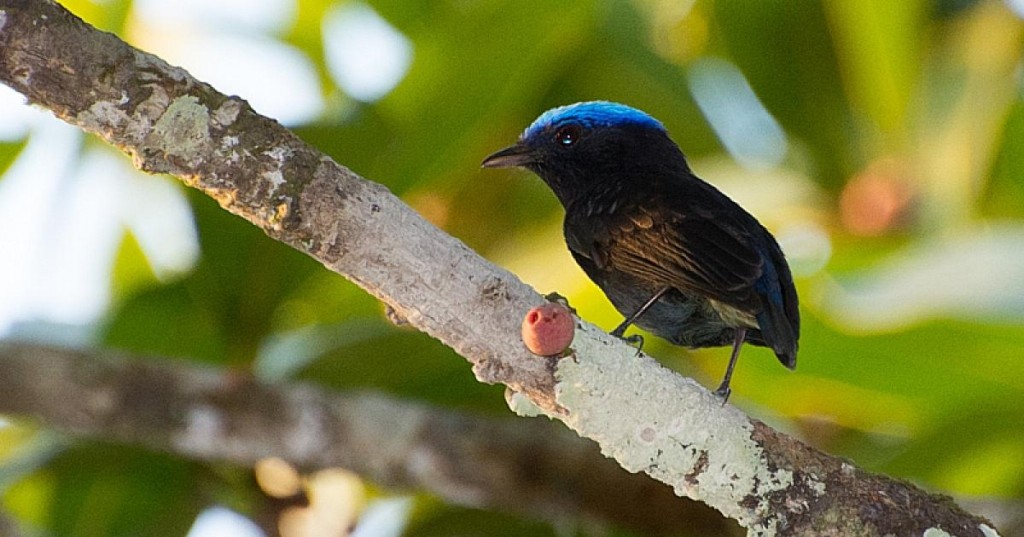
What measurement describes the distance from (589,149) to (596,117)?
0.12 meters

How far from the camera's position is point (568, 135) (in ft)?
11.1

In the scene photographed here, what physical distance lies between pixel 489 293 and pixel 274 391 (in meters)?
1.95

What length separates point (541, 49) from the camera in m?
4.33

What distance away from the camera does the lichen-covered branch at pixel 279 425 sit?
380cm

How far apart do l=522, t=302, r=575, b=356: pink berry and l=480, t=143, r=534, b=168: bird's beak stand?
4.07ft

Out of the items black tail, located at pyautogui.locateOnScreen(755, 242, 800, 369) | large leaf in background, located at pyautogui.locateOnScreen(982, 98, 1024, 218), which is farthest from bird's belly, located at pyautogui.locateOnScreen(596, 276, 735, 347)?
large leaf in background, located at pyautogui.locateOnScreen(982, 98, 1024, 218)

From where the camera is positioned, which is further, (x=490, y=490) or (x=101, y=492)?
(x=101, y=492)

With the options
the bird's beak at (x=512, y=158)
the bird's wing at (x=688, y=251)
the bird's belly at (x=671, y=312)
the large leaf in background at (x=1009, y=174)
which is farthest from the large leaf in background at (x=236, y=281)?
the large leaf in background at (x=1009, y=174)

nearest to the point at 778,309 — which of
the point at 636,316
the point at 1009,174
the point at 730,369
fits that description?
the point at 730,369

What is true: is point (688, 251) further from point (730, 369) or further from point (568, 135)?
point (568, 135)

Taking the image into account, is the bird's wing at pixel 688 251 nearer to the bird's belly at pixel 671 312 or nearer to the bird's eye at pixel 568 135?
the bird's belly at pixel 671 312

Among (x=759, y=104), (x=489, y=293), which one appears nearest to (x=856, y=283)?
(x=489, y=293)

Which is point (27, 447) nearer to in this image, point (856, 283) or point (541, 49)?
point (541, 49)

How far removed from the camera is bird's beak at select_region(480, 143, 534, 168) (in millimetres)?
3420
